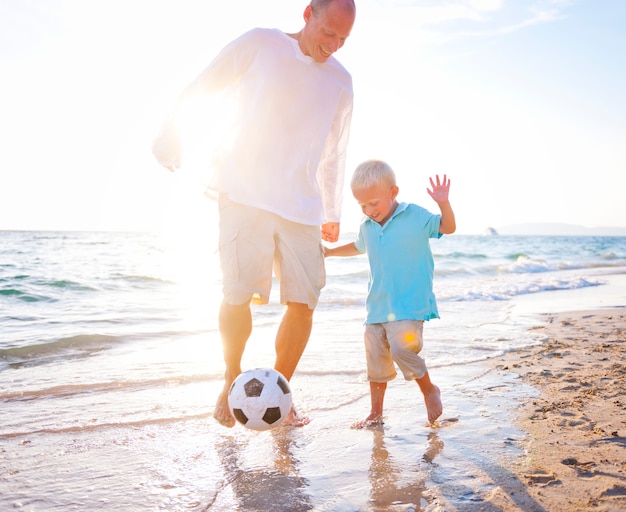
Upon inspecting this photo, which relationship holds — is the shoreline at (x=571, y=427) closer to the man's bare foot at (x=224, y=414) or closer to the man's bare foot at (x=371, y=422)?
the man's bare foot at (x=371, y=422)

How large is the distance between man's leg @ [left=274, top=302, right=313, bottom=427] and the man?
18 mm

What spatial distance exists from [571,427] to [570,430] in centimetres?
5

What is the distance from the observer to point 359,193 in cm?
321

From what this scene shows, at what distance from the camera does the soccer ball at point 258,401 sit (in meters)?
2.78

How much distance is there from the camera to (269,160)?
3.05 m

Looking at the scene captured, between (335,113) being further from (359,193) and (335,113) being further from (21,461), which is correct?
(21,461)

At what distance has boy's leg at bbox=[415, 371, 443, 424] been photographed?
123 inches

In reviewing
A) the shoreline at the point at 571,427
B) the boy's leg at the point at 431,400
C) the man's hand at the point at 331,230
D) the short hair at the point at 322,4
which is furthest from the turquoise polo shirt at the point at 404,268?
the short hair at the point at 322,4

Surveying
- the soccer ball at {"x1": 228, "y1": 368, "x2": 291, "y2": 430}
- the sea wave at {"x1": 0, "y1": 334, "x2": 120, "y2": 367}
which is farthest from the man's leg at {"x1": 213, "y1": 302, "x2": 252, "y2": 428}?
the sea wave at {"x1": 0, "y1": 334, "x2": 120, "y2": 367}

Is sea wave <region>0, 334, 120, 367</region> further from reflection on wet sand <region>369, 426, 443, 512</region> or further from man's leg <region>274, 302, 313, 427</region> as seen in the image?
reflection on wet sand <region>369, 426, 443, 512</region>

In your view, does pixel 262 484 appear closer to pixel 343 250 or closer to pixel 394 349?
pixel 394 349

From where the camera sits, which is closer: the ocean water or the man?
the ocean water

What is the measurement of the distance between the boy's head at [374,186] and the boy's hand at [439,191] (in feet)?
0.84

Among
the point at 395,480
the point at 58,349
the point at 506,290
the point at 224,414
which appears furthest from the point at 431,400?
the point at 506,290
